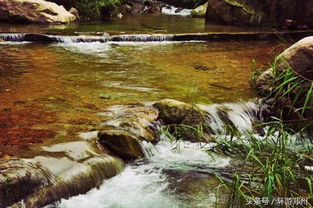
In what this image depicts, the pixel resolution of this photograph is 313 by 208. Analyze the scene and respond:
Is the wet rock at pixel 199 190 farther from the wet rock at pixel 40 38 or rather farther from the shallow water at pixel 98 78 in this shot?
the wet rock at pixel 40 38

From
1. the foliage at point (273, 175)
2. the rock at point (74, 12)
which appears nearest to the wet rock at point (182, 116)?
the foliage at point (273, 175)

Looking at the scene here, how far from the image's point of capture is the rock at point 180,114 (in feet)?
18.5

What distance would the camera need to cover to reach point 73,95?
6.50m

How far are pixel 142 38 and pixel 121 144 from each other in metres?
8.17

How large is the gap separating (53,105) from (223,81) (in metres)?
3.21

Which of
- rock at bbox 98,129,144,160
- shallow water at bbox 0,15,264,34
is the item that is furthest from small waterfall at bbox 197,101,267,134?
shallow water at bbox 0,15,264,34

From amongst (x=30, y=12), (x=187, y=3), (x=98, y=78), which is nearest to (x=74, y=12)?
(x=30, y=12)

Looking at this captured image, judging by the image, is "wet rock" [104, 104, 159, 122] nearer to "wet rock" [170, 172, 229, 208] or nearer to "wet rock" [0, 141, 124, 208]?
"wet rock" [0, 141, 124, 208]

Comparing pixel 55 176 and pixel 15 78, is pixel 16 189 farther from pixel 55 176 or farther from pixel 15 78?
pixel 15 78

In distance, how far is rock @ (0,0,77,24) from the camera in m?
15.0

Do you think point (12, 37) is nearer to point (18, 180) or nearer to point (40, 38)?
point (40, 38)

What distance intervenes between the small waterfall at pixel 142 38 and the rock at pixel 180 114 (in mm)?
6979

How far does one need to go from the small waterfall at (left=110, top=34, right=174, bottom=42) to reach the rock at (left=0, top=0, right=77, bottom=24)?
13.8ft

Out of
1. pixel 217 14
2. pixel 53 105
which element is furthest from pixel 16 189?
pixel 217 14
